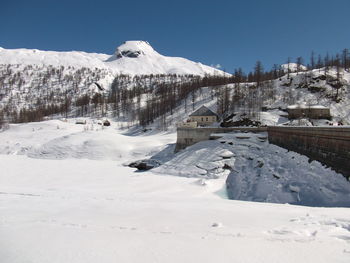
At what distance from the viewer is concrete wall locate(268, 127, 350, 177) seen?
11352 mm

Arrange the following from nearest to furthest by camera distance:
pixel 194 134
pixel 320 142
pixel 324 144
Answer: pixel 324 144
pixel 320 142
pixel 194 134

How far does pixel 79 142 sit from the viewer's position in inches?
1425

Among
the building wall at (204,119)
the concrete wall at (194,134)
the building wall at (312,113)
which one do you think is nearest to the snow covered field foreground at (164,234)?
the concrete wall at (194,134)

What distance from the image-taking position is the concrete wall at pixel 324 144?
37.2 ft

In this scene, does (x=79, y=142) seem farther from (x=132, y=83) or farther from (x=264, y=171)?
(x=132, y=83)

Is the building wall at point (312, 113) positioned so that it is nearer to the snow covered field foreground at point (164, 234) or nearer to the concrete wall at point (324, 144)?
the concrete wall at point (324, 144)

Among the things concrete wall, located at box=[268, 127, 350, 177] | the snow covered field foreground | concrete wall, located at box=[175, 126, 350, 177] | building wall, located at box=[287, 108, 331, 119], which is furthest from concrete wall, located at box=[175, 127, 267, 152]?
building wall, located at box=[287, 108, 331, 119]

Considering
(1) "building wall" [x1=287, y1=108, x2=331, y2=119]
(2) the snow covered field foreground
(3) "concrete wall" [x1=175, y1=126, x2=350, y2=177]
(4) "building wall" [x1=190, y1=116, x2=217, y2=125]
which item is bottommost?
(2) the snow covered field foreground

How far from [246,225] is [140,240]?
8.61 feet

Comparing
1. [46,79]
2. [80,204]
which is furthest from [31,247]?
[46,79]

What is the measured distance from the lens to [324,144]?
44.1ft

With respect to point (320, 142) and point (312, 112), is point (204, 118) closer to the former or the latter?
point (312, 112)

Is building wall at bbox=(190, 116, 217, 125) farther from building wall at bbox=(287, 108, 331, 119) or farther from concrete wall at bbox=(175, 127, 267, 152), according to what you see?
concrete wall at bbox=(175, 127, 267, 152)

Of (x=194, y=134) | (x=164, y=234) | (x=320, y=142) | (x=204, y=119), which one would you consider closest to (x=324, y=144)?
(x=320, y=142)
